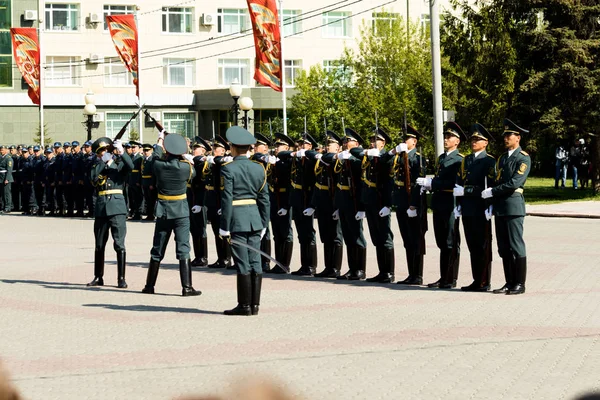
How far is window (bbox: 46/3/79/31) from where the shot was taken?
58.9 metres

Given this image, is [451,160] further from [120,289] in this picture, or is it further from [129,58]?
[129,58]

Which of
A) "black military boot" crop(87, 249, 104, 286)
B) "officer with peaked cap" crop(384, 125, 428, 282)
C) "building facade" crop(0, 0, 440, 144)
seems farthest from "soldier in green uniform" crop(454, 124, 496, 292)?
"building facade" crop(0, 0, 440, 144)

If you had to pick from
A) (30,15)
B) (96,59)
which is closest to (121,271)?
(30,15)

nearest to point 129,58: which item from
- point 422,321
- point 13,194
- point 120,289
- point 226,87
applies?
point 13,194

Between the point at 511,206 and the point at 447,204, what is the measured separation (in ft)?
3.38

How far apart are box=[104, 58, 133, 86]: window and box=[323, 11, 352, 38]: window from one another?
40.1 ft

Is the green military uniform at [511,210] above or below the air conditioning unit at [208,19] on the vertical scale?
below

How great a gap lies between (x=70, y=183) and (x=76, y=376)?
77.6 ft

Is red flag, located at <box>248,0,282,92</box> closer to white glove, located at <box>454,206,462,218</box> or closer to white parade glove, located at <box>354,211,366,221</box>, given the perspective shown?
white parade glove, located at <box>354,211,366,221</box>

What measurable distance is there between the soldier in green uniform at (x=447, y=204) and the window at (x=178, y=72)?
48986 mm

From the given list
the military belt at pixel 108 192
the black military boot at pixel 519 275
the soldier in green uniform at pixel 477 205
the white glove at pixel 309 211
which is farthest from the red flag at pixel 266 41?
the black military boot at pixel 519 275

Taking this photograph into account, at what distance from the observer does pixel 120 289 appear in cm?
1370

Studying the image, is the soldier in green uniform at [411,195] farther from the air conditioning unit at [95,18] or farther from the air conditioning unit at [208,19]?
the air conditioning unit at [208,19]

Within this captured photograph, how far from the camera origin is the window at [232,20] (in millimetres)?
61719
